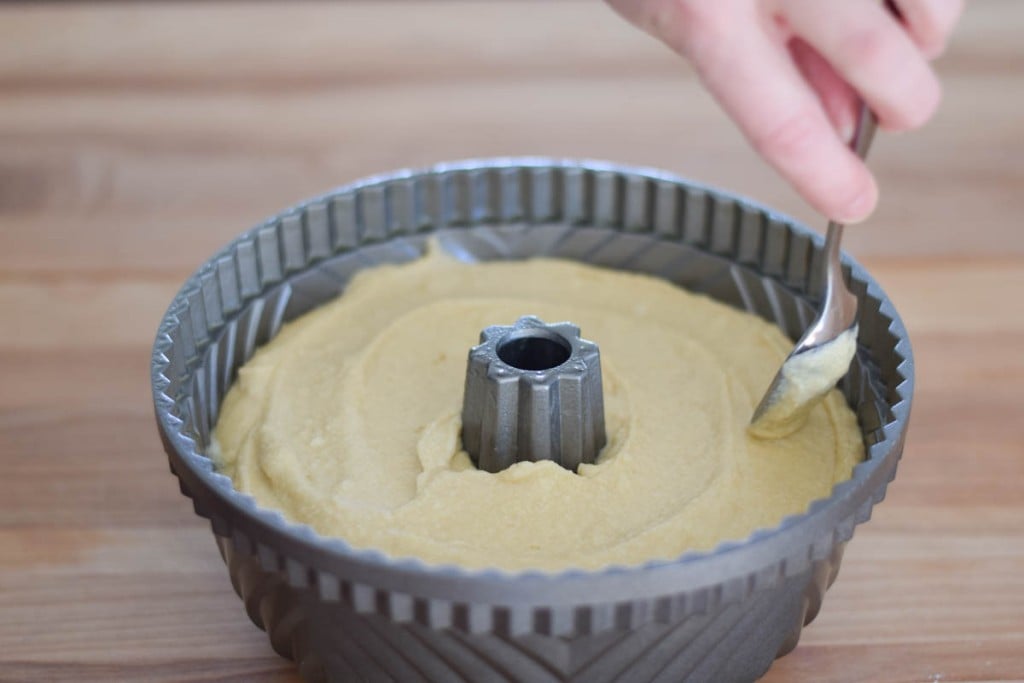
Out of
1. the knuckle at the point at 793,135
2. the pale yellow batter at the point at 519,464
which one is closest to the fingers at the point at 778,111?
the knuckle at the point at 793,135

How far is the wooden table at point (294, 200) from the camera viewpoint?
1.24 metres

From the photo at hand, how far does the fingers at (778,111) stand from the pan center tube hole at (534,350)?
320 mm

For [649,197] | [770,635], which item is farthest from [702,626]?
[649,197]

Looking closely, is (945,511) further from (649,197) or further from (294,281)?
(294,281)

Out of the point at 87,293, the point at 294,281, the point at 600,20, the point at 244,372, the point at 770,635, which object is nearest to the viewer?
the point at 770,635

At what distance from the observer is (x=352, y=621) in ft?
3.28

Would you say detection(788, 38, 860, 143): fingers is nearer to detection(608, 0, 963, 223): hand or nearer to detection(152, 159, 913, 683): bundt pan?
detection(608, 0, 963, 223): hand

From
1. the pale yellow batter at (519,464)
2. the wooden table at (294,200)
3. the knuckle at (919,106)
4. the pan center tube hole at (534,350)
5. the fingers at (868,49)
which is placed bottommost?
the wooden table at (294,200)

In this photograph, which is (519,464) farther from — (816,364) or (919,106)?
(919,106)

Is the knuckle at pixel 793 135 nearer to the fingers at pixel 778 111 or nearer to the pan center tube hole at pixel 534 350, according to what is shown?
the fingers at pixel 778 111

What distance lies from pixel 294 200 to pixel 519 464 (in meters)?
0.83

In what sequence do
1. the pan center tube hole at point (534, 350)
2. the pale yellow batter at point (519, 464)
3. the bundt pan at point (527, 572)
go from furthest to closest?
the pan center tube hole at point (534, 350) → the pale yellow batter at point (519, 464) → the bundt pan at point (527, 572)

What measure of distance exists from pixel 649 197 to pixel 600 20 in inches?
35.0

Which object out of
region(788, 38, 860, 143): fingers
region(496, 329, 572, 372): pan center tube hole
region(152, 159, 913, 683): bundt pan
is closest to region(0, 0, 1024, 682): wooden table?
region(152, 159, 913, 683): bundt pan
